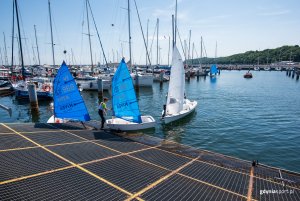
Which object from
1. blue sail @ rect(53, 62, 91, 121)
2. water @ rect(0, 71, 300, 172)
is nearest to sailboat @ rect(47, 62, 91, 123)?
blue sail @ rect(53, 62, 91, 121)

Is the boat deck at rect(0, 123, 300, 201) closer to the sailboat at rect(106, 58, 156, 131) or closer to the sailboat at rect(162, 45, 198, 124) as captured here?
the sailboat at rect(106, 58, 156, 131)

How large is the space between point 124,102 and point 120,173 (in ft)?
28.8

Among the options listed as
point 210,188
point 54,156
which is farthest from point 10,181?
point 210,188

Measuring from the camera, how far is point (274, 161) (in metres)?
13.4

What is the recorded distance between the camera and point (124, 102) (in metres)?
16.5

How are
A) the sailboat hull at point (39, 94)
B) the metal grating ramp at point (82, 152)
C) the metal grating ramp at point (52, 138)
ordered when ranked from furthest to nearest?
the sailboat hull at point (39, 94) < the metal grating ramp at point (52, 138) < the metal grating ramp at point (82, 152)

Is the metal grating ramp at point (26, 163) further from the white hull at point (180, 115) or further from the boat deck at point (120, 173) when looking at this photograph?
the white hull at point (180, 115)

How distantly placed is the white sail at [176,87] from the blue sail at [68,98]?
8.62 metres

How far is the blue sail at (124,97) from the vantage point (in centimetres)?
1589

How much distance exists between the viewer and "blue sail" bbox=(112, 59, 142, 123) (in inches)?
626

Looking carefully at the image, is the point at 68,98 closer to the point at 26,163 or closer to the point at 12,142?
the point at 12,142

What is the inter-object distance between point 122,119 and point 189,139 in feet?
18.3

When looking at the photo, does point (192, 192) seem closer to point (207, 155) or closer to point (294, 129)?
point (207, 155)

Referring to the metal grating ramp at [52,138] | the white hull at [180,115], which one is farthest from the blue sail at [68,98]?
the white hull at [180,115]
